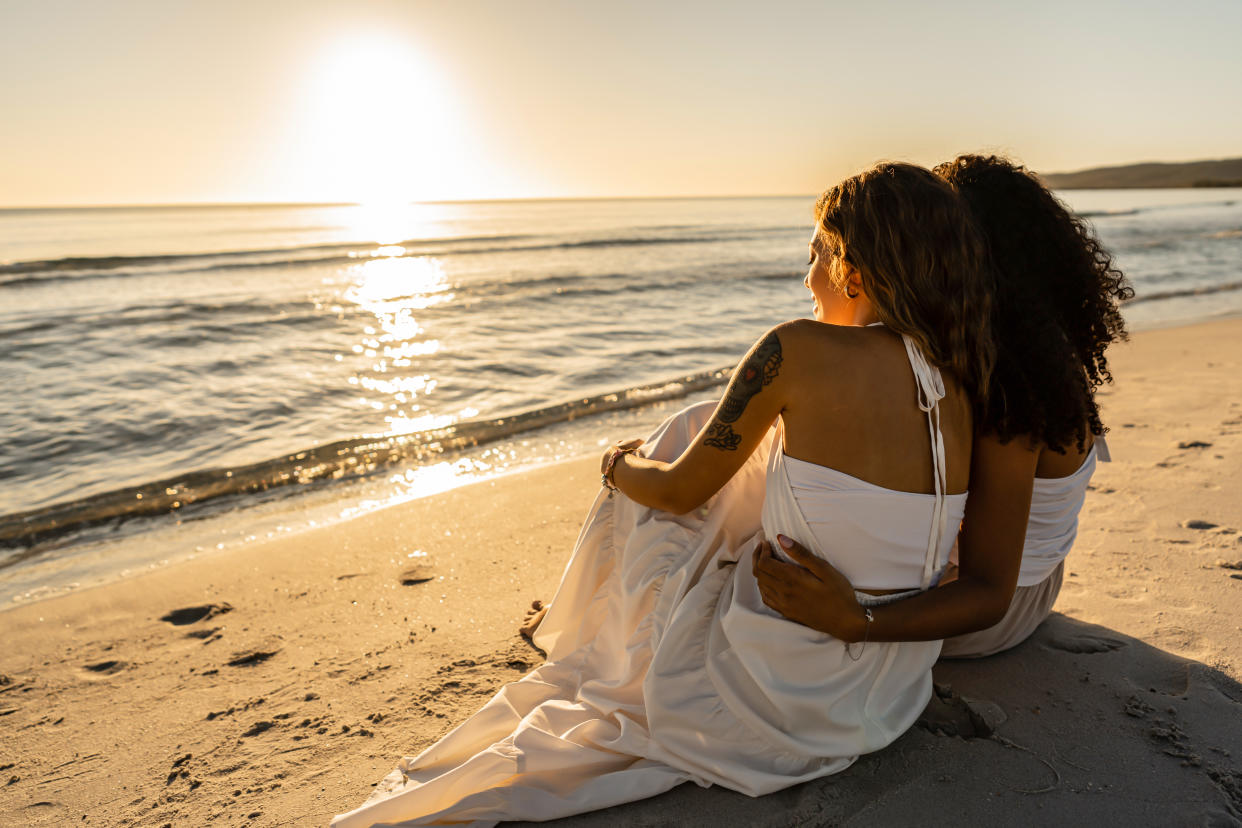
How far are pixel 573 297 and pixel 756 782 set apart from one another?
13.4 meters

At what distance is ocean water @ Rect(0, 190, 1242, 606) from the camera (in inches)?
204

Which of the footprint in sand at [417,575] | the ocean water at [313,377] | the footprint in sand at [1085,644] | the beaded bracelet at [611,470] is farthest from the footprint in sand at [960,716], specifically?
the ocean water at [313,377]

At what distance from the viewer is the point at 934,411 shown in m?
1.98

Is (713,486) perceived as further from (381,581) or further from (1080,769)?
(381,581)

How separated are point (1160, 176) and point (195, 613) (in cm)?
12240

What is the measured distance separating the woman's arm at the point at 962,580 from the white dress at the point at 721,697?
60 millimetres

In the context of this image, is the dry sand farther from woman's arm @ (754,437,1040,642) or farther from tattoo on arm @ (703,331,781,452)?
tattoo on arm @ (703,331,781,452)

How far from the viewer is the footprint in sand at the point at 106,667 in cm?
323

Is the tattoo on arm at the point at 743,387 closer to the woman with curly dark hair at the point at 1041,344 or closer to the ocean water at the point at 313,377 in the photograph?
the woman with curly dark hair at the point at 1041,344

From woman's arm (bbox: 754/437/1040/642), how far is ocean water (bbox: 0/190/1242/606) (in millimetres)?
3787

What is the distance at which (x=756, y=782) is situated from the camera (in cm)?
208

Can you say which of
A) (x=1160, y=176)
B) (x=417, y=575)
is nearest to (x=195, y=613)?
(x=417, y=575)

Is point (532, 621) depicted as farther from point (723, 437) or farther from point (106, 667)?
point (106, 667)

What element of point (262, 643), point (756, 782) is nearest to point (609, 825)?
point (756, 782)
